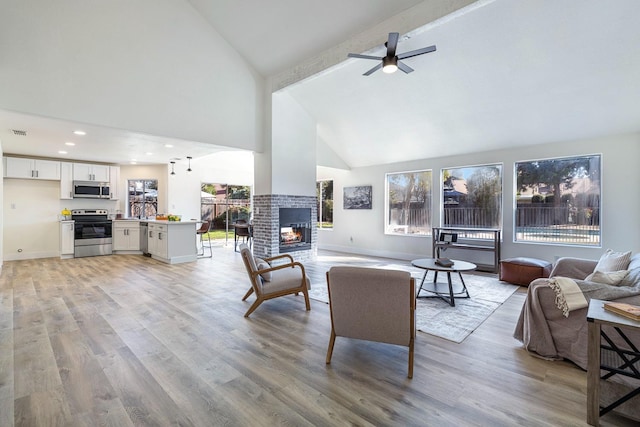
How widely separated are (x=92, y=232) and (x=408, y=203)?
8.29 meters

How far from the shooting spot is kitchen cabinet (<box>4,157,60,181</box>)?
7.00 metres

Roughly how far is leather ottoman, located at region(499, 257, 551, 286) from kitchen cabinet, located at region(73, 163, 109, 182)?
989cm

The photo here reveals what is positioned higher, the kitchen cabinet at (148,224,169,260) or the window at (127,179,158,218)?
the window at (127,179,158,218)

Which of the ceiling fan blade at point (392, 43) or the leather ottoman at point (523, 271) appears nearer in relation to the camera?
the ceiling fan blade at point (392, 43)

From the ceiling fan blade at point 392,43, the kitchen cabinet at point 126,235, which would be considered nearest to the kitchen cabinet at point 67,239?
the kitchen cabinet at point 126,235

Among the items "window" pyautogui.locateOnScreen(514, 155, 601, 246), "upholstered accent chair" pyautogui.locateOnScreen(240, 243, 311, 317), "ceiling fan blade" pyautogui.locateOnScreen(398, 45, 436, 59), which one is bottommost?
"upholstered accent chair" pyautogui.locateOnScreen(240, 243, 311, 317)

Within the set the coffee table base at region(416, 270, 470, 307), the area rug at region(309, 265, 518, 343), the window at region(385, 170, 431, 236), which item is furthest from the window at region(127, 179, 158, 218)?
the coffee table base at region(416, 270, 470, 307)

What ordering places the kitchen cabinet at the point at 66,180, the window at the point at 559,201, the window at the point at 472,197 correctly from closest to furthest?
the window at the point at 559,201 → the window at the point at 472,197 → the kitchen cabinet at the point at 66,180

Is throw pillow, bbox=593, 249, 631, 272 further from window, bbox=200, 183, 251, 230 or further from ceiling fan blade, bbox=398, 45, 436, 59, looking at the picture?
window, bbox=200, 183, 251, 230

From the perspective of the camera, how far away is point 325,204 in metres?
9.80

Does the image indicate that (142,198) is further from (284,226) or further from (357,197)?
(357,197)

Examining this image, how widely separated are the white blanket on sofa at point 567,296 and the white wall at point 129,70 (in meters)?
5.74

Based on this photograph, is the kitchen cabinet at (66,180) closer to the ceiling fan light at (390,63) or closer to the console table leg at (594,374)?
the ceiling fan light at (390,63)

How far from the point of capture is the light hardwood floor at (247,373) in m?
1.91
